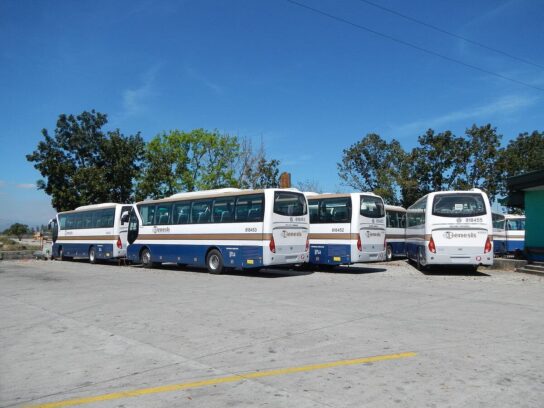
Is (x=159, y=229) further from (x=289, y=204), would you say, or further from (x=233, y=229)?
(x=289, y=204)

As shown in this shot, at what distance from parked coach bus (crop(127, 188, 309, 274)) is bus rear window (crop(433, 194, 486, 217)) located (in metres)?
4.64

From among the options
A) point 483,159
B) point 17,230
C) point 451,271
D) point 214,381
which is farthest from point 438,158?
point 17,230

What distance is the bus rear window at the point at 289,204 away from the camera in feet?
55.7

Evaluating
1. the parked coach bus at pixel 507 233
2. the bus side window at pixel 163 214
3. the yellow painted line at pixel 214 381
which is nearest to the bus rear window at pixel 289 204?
the bus side window at pixel 163 214

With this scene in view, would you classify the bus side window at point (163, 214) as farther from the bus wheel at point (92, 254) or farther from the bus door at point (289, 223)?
the bus wheel at point (92, 254)

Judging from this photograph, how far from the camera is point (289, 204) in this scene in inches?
685

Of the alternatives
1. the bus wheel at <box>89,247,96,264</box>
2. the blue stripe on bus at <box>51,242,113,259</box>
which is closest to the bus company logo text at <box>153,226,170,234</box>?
the blue stripe on bus at <box>51,242,113,259</box>

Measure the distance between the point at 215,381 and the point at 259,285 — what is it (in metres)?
9.25

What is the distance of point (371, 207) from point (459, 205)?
11.0ft

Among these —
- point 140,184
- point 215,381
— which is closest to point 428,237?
point 215,381

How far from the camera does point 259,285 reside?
47.0ft

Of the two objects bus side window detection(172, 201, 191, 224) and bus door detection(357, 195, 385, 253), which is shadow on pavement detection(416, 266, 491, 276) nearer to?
bus door detection(357, 195, 385, 253)

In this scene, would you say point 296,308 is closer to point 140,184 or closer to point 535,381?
point 535,381

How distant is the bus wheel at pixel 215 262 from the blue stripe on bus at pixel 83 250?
818cm
